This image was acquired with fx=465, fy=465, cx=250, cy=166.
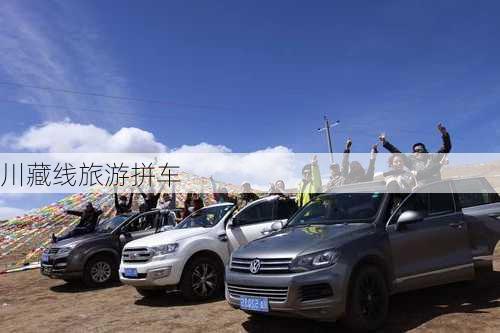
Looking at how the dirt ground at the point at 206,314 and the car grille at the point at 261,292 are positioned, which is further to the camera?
the dirt ground at the point at 206,314

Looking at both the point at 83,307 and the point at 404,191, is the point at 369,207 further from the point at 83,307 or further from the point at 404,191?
the point at 83,307

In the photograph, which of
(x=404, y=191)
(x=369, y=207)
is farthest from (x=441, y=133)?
(x=369, y=207)

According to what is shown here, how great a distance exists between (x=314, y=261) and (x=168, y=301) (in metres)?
4.26

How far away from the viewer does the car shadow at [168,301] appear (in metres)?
8.21

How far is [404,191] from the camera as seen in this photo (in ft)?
22.3

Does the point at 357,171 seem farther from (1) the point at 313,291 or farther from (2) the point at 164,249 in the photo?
(1) the point at 313,291

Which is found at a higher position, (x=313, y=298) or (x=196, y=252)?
(x=196, y=252)

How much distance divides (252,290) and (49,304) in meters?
5.96

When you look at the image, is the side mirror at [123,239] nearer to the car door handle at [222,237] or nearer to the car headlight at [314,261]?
the car door handle at [222,237]

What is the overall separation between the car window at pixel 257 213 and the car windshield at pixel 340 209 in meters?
2.01

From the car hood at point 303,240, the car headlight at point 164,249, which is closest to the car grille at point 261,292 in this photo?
the car hood at point 303,240

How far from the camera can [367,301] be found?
555cm

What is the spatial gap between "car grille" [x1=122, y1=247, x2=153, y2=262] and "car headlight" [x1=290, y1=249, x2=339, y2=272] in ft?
12.5

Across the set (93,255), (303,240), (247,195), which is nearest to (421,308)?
(303,240)
